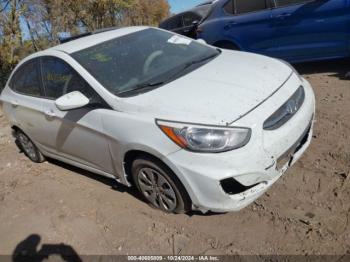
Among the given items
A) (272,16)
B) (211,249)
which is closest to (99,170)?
(211,249)

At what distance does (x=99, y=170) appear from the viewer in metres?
4.23

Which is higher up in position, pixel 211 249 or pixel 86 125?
pixel 86 125

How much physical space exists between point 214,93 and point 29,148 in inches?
127

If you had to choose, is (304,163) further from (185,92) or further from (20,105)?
(20,105)

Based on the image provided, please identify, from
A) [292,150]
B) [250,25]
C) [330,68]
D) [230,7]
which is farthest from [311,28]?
[292,150]

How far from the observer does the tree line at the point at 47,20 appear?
11.1 metres

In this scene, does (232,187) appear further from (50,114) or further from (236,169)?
(50,114)

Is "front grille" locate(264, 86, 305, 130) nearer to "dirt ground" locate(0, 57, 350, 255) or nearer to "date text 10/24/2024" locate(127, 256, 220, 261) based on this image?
"dirt ground" locate(0, 57, 350, 255)

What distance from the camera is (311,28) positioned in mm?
6258

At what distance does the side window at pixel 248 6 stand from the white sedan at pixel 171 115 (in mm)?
2630

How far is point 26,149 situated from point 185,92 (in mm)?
3126

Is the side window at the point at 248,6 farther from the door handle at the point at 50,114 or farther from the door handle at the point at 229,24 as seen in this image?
the door handle at the point at 50,114

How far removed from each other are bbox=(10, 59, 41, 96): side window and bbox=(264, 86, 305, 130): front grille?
2769mm

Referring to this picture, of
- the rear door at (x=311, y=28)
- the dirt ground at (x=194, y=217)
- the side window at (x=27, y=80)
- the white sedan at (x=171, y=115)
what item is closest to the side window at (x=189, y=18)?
the rear door at (x=311, y=28)
